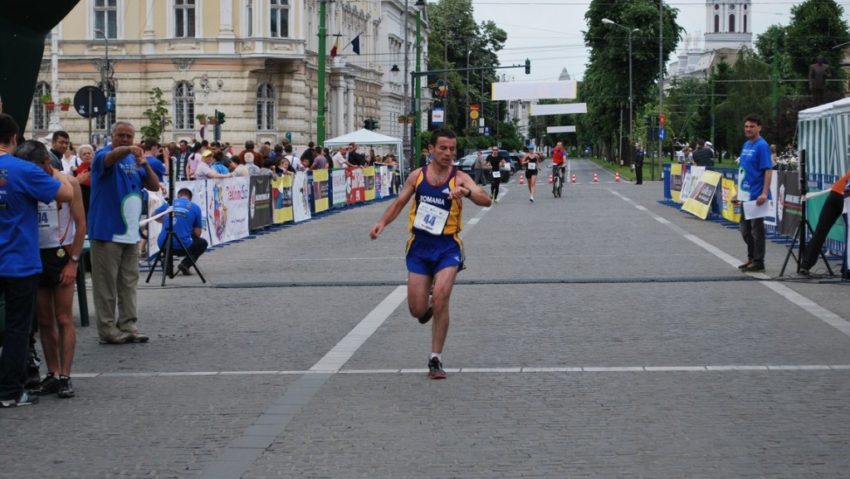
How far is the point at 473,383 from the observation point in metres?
9.25

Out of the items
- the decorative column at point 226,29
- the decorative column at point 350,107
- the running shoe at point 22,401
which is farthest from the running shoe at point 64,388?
the decorative column at point 350,107

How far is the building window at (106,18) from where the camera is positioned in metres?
62.4

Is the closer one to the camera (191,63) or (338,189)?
(338,189)

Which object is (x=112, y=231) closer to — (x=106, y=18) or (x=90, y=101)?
(x=90, y=101)

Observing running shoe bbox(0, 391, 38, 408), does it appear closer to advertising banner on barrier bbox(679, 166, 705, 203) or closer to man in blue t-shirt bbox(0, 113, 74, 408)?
man in blue t-shirt bbox(0, 113, 74, 408)

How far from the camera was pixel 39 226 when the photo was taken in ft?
30.7

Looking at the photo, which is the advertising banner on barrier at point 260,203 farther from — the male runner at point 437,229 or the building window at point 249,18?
the building window at point 249,18

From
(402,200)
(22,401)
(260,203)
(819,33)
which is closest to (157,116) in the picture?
(260,203)

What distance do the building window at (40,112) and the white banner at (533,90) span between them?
160ft

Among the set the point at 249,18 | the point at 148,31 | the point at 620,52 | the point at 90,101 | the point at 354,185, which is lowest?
the point at 354,185

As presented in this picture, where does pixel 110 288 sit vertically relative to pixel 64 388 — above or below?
above

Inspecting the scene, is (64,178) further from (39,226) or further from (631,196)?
(631,196)

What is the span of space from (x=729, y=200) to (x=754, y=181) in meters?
12.0

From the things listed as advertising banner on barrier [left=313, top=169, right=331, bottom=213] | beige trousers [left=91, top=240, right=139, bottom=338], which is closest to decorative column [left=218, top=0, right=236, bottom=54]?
advertising banner on barrier [left=313, top=169, right=331, bottom=213]
